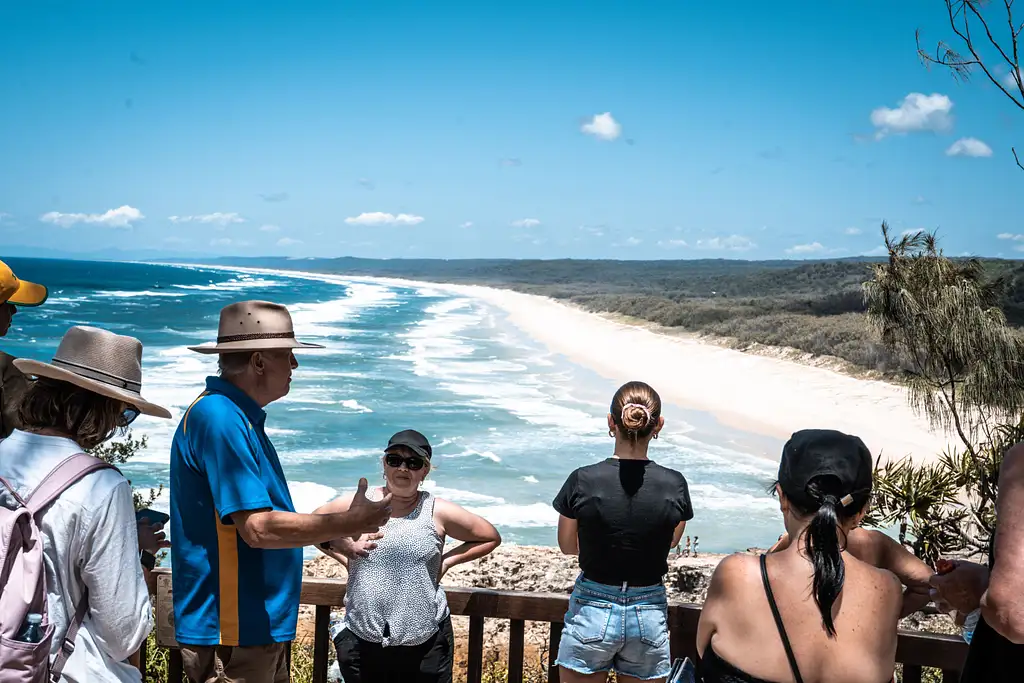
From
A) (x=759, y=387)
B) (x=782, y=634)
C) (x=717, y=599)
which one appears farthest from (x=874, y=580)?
(x=759, y=387)

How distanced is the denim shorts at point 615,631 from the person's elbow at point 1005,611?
1198 mm

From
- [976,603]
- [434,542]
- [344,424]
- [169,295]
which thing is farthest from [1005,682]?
[169,295]

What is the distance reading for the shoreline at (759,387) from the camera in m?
19.6

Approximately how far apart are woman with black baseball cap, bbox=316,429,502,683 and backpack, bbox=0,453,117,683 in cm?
102

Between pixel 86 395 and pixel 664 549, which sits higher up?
pixel 86 395

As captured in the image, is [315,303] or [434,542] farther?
[315,303]

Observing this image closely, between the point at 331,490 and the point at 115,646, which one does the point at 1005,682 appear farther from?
the point at 331,490

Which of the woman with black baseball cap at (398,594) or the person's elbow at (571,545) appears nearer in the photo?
the woman with black baseball cap at (398,594)

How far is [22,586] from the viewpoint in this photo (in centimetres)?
189

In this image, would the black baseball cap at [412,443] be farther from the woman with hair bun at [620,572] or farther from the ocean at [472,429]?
the ocean at [472,429]

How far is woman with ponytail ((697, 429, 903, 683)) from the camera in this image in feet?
6.57

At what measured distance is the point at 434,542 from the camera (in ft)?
9.57

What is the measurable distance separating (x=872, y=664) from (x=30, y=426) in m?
2.00

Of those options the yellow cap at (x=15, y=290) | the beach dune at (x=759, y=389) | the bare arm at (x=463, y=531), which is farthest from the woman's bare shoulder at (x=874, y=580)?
the beach dune at (x=759, y=389)
